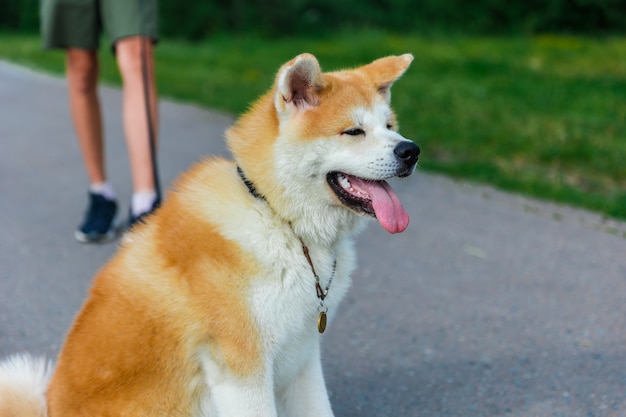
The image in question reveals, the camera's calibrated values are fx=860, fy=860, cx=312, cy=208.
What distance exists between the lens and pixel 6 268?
204 inches

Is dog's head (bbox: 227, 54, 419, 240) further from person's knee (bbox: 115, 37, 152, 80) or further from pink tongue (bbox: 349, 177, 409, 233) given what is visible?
person's knee (bbox: 115, 37, 152, 80)

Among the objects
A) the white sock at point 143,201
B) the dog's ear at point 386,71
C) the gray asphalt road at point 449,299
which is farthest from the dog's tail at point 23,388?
the white sock at point 143,201

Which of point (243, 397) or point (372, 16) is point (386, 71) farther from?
point (372, 16)

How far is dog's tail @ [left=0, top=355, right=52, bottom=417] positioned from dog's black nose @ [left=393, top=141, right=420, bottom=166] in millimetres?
1404

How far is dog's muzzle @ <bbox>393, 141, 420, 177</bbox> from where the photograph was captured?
2877mm

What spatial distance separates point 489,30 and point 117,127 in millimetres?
15407

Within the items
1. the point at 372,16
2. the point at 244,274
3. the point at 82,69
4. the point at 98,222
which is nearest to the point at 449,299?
the point at 244,274

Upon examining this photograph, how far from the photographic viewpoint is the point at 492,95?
34.2ft


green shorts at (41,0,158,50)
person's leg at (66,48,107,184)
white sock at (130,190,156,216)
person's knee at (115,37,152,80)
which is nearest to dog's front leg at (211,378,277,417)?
white sock at (130,190,156,216)

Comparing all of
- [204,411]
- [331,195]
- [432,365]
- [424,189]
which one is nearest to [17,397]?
[204,411]

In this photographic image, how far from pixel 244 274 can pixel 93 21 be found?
305 cm

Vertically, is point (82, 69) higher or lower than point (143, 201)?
higher

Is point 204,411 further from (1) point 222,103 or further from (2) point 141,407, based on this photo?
(1) point 222,103

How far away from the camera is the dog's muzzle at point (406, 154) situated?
2.88 meters
